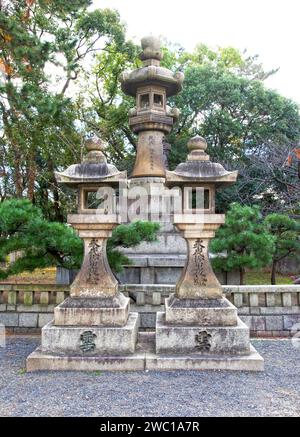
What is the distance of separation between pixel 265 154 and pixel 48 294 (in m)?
10.6

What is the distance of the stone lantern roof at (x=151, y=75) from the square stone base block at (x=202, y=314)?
276 inches

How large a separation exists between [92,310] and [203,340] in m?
1.45

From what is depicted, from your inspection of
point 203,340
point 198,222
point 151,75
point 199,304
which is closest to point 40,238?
point 198,222

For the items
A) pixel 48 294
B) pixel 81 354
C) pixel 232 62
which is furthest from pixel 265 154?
pixel 81 354

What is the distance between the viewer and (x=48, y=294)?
6359 millimetres

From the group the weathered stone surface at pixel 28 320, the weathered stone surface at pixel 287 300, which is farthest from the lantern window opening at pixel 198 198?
the weathered stone surface at pixel 28 320

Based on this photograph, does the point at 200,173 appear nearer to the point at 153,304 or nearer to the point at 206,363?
the point at 206,363

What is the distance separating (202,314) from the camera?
487 centimetres

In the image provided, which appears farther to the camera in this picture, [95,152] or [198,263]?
[95,152]

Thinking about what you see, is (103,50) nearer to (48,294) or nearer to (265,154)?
(265,154)

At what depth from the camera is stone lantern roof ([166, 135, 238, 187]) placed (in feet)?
16.4

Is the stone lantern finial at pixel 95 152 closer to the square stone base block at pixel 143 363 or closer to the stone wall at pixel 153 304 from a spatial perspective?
the stone wall at pixel 153 304

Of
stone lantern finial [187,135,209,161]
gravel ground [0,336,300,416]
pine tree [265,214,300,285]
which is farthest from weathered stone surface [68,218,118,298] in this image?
pine tree [265,214,300,285]

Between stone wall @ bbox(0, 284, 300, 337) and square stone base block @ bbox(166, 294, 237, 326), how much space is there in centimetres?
150
